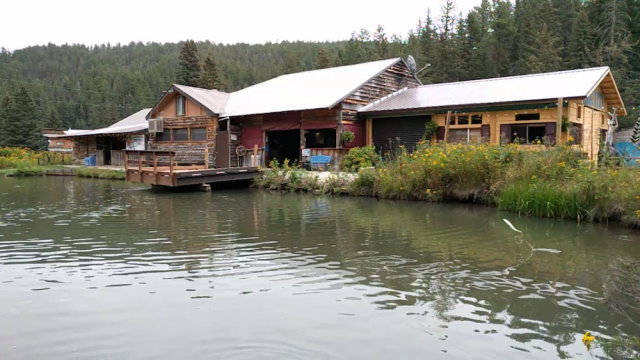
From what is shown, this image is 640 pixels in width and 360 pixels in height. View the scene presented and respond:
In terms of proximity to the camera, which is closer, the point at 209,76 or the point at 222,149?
the point at 222,149

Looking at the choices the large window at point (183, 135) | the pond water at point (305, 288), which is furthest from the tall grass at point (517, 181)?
the large window at point (183, 135)

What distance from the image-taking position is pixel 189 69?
46062 millimetres

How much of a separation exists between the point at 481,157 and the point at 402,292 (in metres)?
8.23

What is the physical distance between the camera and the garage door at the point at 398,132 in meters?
20.1

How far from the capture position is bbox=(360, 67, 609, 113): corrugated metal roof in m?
16.7

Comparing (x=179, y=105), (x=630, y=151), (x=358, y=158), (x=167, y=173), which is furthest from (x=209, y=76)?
(x=630, y=151)

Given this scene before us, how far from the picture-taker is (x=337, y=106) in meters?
20.5

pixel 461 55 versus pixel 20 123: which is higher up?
pixel 461 55

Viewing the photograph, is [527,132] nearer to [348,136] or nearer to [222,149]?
[348,136]

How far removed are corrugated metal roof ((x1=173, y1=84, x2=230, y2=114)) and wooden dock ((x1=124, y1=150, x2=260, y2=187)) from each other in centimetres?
675

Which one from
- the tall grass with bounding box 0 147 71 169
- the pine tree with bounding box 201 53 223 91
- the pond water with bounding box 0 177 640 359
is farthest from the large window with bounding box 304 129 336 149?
the pine tree with bounding box 201 53 223 91

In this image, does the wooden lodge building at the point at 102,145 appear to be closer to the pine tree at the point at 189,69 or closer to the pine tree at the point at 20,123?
the pine tree at the point at 189,69

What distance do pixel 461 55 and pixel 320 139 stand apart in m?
21.3

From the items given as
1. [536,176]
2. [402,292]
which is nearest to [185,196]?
[536,176]
